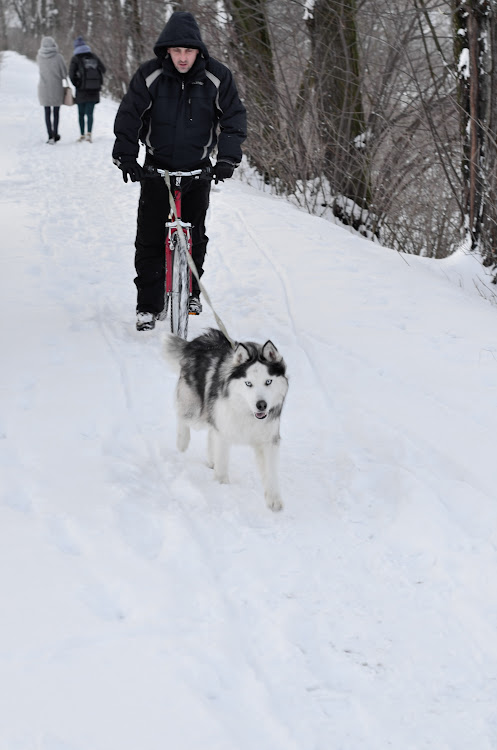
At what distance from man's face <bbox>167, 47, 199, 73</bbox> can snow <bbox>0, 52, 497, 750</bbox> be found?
80.1 inches

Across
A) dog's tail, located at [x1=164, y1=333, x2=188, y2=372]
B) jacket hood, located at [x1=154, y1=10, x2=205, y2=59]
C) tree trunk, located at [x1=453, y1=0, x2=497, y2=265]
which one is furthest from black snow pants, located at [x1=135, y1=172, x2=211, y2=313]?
tree trunk, located at [x1=453, y1=0, x2=497, y2=265]

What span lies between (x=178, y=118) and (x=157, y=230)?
2.85 feet

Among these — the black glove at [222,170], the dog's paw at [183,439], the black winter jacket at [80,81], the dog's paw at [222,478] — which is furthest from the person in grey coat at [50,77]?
the dog's paw at [222,478]

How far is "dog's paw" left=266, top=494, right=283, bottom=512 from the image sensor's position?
3771 mm

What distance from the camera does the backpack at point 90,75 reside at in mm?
14231

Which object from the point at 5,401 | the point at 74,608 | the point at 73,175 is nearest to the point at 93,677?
the point at 74,608

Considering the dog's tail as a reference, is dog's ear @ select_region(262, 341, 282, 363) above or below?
above

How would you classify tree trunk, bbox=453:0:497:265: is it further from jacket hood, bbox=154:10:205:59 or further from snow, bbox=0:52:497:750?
jacket hood, bbox=154:10:205:59

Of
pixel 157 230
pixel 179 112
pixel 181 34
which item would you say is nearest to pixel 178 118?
pixel 179 112

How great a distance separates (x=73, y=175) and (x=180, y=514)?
30.6 ft

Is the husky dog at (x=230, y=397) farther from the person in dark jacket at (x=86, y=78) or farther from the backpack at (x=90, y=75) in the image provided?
the backpack at (x=90, y=75)

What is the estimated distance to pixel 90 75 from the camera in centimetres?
1435

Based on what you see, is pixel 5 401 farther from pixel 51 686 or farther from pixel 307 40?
pixel 307 40

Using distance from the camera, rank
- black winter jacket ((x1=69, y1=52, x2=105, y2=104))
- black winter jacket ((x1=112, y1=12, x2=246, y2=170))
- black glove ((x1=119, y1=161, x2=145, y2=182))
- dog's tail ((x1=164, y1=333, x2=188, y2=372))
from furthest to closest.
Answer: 1. black winter jacket ((x1=69, y1=52, x2=105, y2=104))
2. black glove ((x1=119, y1=161, x2=145, y2=182))
3. black winter jacket ((x1=112, y1=12, x2=246, y2=170))
4. dog's tail ((x1=164, y1=333, x2=188, y2=372))
